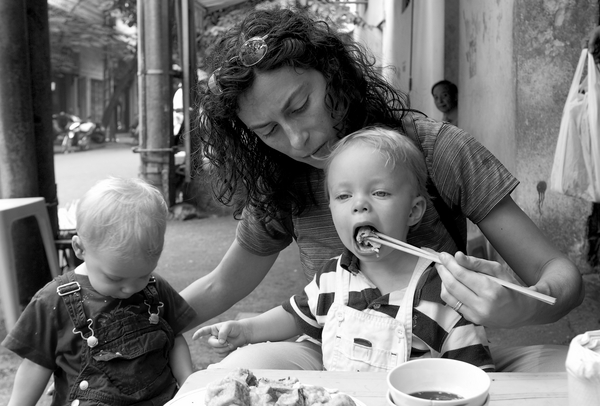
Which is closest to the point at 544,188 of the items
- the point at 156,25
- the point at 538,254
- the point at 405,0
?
the point at 538,254

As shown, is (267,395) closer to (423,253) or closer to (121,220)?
(423,253)

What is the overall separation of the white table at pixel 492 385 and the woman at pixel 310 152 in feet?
0.74

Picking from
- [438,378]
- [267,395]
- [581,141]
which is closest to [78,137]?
[581,141]

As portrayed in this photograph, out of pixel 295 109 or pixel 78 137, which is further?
pixel 78 137

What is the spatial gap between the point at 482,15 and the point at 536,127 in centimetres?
153

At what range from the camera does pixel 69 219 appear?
6.03 meters

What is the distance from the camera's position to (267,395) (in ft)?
3.80

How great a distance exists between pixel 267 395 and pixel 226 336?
2.15 ft

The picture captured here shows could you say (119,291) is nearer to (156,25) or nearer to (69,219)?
(69,219)

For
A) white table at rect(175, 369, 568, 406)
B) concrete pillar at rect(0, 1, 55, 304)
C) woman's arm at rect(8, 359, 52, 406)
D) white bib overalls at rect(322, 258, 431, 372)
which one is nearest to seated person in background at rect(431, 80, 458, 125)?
concrete pillar at rect(0, 1, 55, 304)

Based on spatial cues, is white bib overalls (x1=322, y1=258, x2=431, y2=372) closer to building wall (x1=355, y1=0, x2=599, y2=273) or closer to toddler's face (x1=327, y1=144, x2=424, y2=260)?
toddler's face (x1=327, y1=144, x2=424, y2=260)

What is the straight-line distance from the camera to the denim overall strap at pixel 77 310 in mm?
1913

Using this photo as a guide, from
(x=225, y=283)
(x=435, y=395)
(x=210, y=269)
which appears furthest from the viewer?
(x=210, y=269)

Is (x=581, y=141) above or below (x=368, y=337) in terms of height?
above
